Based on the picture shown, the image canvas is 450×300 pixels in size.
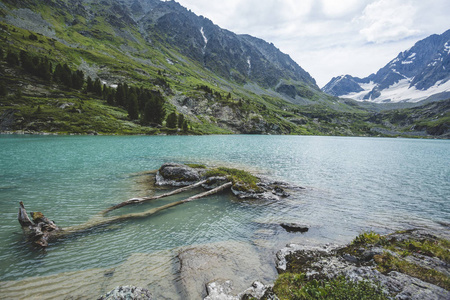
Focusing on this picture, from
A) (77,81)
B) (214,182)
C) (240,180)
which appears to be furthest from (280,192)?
(77,81)

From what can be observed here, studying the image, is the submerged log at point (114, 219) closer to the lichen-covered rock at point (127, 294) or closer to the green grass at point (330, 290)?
the lichen-covered rock at point (127, 294)

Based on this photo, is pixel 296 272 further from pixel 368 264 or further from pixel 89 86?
pixel 89 86

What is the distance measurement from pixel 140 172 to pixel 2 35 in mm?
205482

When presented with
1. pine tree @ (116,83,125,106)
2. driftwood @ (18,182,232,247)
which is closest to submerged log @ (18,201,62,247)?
driftwood @ (18,182,232,247)

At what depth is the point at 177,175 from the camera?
2653cm

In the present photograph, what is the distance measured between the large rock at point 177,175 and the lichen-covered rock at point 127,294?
1753 cm

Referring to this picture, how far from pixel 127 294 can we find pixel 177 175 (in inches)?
748

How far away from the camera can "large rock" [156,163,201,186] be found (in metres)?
25.8

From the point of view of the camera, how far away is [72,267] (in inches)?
408

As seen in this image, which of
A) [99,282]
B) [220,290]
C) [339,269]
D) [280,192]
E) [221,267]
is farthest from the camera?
[280,192]

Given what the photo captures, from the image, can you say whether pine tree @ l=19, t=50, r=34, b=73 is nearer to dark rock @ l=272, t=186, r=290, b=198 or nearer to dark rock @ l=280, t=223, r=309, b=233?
dark rock @ l=272, t=186, r=290, b=198

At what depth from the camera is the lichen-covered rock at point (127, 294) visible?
7.73 metres

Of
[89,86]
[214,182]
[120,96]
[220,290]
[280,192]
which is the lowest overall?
[220,290]

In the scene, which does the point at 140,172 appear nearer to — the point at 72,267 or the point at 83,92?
the point at 72,267
